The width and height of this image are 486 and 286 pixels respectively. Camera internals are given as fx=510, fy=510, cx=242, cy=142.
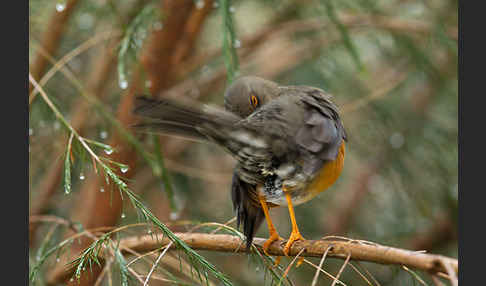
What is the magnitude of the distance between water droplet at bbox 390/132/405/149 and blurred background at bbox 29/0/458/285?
0.01 m

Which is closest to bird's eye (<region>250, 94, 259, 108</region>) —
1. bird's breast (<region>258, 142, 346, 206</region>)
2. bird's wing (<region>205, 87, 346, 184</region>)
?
bird's wing (<region>205, 87, 346, 184</region>)

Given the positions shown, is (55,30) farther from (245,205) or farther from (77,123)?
(245,205)

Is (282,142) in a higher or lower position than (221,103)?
lower

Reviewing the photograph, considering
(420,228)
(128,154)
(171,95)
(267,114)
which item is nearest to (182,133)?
(267,114)

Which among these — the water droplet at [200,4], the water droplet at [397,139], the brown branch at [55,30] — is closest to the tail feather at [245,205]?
the water droplet at [200,4]

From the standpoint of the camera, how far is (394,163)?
14.6 feet

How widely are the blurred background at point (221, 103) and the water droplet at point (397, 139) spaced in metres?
0.01

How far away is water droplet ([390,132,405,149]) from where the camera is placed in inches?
175

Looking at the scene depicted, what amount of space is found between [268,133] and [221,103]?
101 inches

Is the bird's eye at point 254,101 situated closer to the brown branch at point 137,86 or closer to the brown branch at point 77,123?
the brown branch at point 137,86

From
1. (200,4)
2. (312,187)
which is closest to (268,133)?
(312,187)

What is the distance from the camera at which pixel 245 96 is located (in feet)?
7.88

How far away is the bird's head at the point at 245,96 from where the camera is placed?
2387mm

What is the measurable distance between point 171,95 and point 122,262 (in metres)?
1.95
